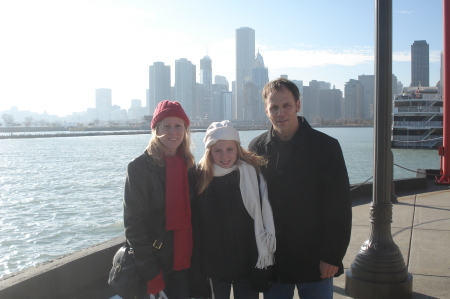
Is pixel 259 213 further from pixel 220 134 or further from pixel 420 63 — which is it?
pixel 420 63

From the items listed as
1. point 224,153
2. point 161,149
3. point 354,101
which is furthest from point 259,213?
point 354,101

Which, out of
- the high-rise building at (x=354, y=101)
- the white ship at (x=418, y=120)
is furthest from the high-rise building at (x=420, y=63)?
the white ship at (x=418, y=120)

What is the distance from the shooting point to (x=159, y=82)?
4478 inches

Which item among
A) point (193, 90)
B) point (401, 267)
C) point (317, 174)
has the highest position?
point (193, 90)

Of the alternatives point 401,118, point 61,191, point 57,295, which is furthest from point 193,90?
point 57,295

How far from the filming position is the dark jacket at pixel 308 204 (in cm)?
277

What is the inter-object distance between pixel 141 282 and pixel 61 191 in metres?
25.7

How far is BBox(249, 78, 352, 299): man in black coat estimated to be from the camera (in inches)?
109

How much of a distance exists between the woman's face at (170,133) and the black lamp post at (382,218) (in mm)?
1964

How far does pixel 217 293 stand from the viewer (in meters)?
2.98

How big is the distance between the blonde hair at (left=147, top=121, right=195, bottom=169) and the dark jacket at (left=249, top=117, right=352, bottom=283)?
581 millimetres

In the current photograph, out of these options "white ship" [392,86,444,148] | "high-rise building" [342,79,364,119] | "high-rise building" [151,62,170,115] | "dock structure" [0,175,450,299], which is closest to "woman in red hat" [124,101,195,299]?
"dock structure" [0,175,450,299]

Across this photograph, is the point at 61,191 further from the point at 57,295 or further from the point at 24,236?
the point at 57,295

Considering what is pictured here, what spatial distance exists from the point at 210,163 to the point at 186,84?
3818 inches
